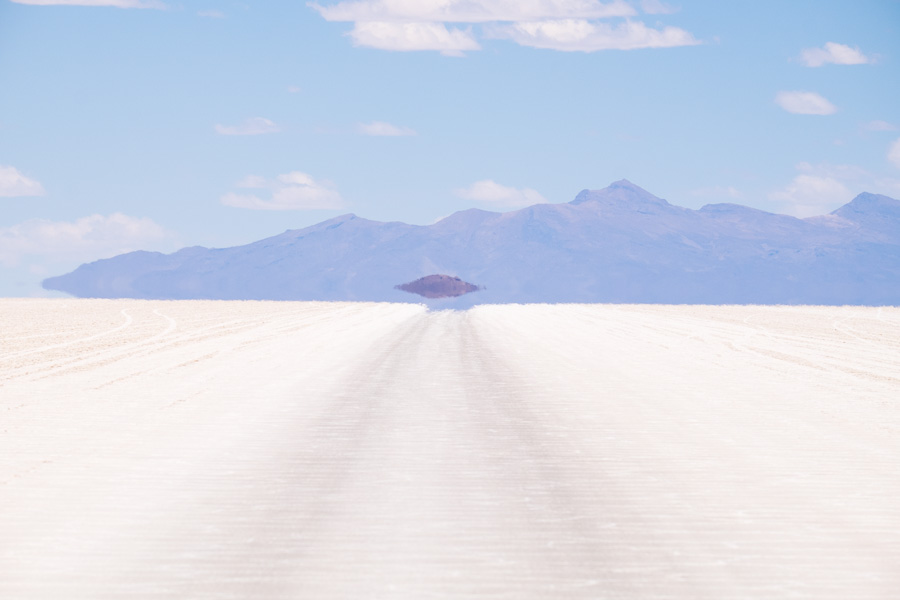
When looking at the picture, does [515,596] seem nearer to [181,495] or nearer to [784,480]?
[181,495]

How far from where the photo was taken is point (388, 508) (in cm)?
A: 671

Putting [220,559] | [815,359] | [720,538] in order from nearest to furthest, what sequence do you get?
[220,559], [720,538], [815,359]

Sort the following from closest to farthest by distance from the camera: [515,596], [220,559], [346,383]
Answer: [515,596]
[220,559]
[346,383]

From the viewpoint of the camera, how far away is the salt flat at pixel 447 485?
17.3 feet

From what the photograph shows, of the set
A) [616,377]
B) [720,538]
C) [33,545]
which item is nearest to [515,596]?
[720,538]

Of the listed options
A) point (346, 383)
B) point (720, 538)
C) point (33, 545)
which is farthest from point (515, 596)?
point (346, 383)

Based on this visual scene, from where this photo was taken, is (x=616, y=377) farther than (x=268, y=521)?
Yes

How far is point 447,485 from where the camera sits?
7469 millimetres

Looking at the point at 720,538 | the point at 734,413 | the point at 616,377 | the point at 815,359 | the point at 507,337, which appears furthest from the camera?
the point at 507,337

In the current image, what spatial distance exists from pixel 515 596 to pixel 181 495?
128 inches

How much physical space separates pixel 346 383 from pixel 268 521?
885cm

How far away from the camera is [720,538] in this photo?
19.7ft

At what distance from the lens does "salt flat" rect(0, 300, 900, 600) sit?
5281 millimetres

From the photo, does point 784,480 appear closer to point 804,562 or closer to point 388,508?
point 804,562
